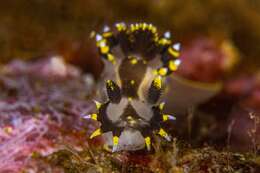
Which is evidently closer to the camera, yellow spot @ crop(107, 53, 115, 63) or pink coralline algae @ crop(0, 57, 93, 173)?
pink coralline algae @ crop(0, 57, 93, 173)

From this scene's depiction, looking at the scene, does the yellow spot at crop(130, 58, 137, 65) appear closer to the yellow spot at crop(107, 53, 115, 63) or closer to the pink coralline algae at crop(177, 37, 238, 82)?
the yellow spot at crop(107, 53, 115, 63)

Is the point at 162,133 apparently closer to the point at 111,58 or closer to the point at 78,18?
the point at 111,58

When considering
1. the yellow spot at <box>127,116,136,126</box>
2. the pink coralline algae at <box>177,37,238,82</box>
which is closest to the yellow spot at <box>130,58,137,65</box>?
the yellow spot at <box>127,116,136,126</box>

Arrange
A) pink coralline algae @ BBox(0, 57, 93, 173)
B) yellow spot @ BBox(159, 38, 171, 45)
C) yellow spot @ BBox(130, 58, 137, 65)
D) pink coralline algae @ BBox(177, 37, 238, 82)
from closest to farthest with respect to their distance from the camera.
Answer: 1. pink coralline algae @ BBox(0, 57, 93, 173)
2. yellow spot @ BBox(130, 58, 137, 65)
3. yellow spot @ BBox(159, 38, 171, 45)
4. pink coralline algae @ BBox(177, 37, 238, 82)

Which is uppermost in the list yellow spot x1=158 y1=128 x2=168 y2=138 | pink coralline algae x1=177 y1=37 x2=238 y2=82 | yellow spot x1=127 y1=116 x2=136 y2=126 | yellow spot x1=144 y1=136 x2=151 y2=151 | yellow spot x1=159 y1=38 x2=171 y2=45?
pink coralline algae x1=177 y1=37 x2=238 y2=82

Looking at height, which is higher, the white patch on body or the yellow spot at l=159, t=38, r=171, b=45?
the yellow spot at l=159, t=38, r=171, b=45

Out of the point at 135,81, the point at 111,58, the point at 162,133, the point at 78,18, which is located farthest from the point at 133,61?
the point at 78,18

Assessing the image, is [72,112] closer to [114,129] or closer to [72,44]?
[114,129]

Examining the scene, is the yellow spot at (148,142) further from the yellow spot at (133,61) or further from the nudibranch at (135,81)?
the yellow spot at (133,61)
